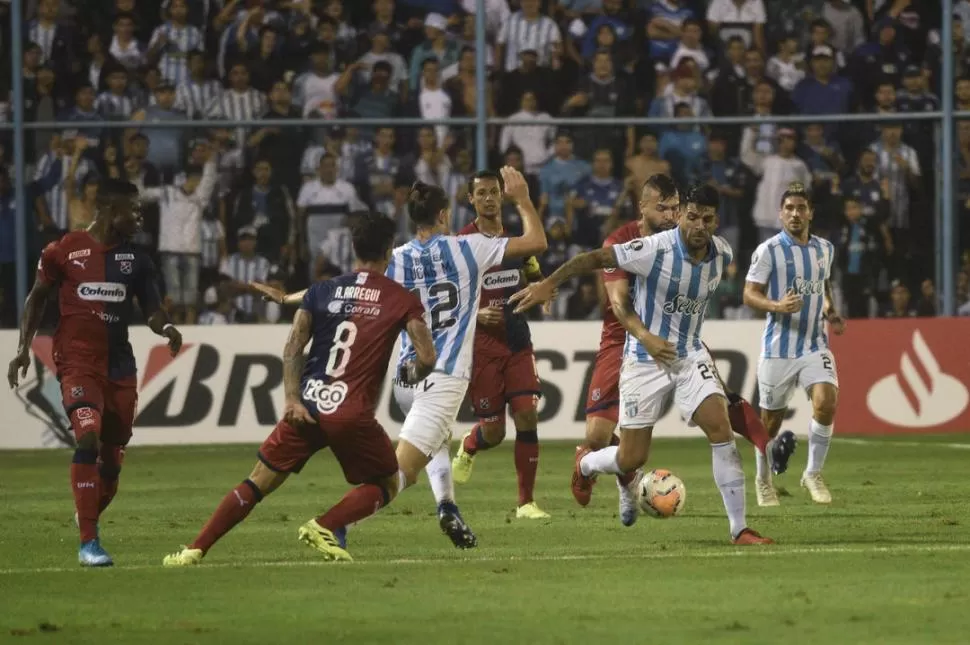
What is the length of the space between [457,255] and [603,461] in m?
1.71

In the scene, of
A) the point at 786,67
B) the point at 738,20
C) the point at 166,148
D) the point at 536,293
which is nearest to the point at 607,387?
the point at 536,293

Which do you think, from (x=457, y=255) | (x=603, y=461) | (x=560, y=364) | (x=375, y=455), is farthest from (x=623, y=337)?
(x=560, y=364)

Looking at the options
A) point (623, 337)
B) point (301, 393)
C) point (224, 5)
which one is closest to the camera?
point (301, 393)

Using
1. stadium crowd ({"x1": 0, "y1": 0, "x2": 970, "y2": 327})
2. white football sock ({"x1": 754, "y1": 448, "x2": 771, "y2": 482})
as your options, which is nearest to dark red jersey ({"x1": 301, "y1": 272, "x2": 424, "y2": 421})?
white football sock ({"x1": 754, "y1": 448, "x2": 771, "y2": 482})

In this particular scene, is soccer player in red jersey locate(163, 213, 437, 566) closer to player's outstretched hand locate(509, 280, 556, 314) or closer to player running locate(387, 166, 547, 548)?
player running locate(387, 166, 547, 548)

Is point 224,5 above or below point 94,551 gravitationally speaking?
above

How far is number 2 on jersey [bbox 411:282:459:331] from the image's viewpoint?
33.9ft

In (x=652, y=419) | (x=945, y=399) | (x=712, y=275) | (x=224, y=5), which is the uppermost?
(x=224, y=5)

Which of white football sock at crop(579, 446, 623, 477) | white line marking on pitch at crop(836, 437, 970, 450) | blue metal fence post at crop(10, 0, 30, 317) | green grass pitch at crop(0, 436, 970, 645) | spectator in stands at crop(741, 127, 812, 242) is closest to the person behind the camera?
green grass pitch at crop(0, 436, 970, 645)

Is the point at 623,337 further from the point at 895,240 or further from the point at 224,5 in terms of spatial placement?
the point at 224,5

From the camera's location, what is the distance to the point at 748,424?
1246 cm

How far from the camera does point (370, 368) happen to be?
9102 millimetres

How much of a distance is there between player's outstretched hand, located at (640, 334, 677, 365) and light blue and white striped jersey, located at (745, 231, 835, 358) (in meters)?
3.29

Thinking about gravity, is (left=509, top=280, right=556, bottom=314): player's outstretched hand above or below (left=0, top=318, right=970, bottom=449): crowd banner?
above
